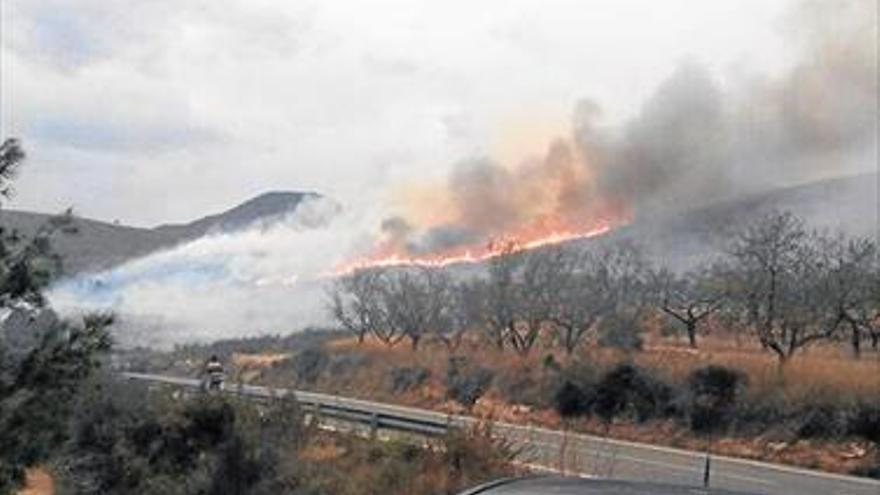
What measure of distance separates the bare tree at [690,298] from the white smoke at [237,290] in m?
36.0

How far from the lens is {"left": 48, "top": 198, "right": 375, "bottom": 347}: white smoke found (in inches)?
4254

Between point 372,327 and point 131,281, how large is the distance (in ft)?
129

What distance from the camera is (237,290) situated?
361ft

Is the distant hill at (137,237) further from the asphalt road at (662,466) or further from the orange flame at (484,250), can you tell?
the asphalt road at (662,466)

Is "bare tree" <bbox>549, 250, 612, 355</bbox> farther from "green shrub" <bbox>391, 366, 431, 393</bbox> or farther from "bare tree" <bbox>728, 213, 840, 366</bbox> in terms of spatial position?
"bare tree" <bbox>728, 213, 840, 366</bbox>

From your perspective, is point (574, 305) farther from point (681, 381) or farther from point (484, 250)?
point (681, 381)

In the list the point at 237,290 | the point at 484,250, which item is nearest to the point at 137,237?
the point at 237,290

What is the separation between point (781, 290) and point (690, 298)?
1669 cm

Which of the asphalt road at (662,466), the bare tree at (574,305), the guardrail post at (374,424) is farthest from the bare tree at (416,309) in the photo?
the guardrail post at (374,424)

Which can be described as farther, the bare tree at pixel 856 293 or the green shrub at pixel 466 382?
the bare tree at pixel 856 293

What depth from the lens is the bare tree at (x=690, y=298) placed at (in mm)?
62312

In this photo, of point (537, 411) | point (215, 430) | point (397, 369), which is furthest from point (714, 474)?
point (397, 369)

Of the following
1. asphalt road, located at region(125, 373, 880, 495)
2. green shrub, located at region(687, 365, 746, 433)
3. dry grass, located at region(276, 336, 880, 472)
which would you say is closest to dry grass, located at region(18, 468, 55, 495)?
asphalt road, located at region(125, 373, 880, 495)

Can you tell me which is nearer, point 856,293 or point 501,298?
point 856,293
